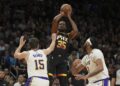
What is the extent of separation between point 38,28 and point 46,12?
257 cm

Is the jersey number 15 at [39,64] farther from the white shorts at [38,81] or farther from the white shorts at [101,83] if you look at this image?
the white shorts at [101,83]

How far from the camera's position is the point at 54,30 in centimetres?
1258

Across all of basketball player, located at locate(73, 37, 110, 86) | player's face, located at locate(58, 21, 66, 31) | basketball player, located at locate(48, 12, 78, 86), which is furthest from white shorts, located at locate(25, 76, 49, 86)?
player's face, located at locate(58, 21, 66, 31)

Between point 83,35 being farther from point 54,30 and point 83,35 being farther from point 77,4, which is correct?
point 54,30

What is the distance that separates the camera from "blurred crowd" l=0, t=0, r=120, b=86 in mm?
19891

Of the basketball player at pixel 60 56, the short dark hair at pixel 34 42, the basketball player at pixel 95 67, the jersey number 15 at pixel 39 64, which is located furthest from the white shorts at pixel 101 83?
the short dark hair at pixel 34 42

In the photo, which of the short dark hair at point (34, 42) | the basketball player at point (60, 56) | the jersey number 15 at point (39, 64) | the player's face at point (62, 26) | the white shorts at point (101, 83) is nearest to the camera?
the short dark hair at point (34, 42)

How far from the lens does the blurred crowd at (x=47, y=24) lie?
65.3 feet

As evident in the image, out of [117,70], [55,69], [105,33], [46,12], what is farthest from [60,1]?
[55,69]

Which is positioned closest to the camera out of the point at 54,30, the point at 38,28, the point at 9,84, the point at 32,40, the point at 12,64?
the point at 32,40

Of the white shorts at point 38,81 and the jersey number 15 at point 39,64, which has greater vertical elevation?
the jersey number 15 at point 39,64

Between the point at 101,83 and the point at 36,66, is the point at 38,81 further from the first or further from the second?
the point at 101,83

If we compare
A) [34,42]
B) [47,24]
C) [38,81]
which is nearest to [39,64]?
[38,81]

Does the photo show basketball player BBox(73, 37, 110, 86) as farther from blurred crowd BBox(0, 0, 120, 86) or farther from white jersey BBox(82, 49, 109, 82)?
blurred crowd BBox(0, 0, 120, 86)
